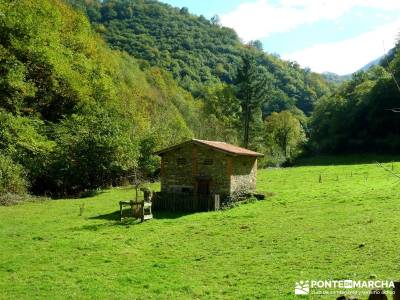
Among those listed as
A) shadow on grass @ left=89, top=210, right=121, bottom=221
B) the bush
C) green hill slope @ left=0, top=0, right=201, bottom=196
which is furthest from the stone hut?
the bush

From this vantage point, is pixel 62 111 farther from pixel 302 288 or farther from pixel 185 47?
pixel 185 47

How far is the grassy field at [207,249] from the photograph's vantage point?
1471cm

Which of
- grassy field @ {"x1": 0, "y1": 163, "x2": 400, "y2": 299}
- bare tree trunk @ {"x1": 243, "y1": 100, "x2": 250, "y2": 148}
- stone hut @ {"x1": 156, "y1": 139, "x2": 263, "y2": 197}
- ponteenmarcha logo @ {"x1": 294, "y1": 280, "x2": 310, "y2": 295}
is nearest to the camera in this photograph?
ponteenmarcha logo @ {"x1": 294, "y1": 280, "x2": 310, "y2": 295}

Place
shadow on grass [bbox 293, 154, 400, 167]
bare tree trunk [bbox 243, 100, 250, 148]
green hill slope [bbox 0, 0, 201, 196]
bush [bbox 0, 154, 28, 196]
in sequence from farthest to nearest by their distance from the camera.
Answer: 1. bare tree trunk [bbox 243, 100, 250, 148]
2. shadow on grass [bbox 293, 154, 400, 167]
3. green hill slope [bbox 0, 0, 201, 196]
4. bush [bbox 0, 154, 28, 196]

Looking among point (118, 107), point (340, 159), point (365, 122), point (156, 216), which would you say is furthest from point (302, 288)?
point (365, 122)

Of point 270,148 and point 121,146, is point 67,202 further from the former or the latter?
point 270,148

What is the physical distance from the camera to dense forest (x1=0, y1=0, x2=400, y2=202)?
45.9 metres

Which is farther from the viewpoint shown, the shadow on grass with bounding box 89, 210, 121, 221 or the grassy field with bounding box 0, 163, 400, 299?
the shadow on grass with bounding box 89, 210, 121, 221

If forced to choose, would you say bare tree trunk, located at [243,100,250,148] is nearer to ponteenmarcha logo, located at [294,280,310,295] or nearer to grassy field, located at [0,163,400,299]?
grassy field, located at [0,163,400,299]

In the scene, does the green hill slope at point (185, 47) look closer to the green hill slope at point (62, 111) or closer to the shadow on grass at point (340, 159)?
the shadow on grass at point (340, 159)

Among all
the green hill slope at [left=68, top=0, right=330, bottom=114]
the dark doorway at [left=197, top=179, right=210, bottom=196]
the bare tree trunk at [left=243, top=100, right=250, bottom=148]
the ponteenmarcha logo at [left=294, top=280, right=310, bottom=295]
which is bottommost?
the ponteenmarcha logo at [left=294, top=280, right=310, bottom=295]

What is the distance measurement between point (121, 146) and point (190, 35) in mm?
109603

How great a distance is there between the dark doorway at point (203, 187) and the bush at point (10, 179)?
59.3 feet

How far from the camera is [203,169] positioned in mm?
33312
